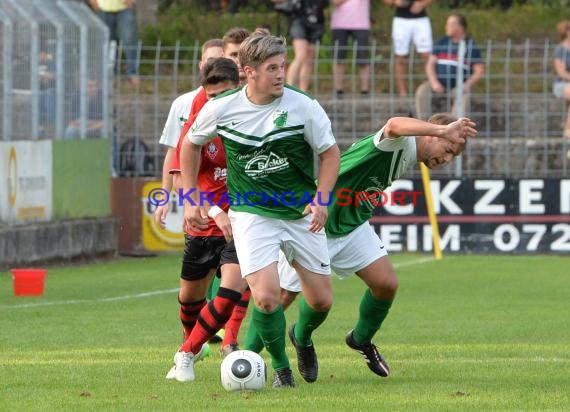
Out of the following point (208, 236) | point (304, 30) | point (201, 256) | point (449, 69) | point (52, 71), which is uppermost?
point (304, 30)

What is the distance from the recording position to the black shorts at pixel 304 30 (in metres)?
21.7

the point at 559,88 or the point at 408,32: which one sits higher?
the point at 408,32

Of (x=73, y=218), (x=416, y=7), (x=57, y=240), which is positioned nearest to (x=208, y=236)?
(x=57, y=240)

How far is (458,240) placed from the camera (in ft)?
65.9

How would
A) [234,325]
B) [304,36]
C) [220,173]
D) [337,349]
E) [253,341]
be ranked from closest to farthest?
1. [253,341]
2. [220,173]
3. [234,325]
4. [337,349]
5. [304,36]

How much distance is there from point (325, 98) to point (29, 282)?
824cm

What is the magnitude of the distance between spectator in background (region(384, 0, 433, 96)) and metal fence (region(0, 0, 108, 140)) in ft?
14.0

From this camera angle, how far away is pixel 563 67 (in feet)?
68.5

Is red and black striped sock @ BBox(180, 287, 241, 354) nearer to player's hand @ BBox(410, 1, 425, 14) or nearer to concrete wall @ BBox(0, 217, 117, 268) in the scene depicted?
concrete wall @ BBox(0, 217, 117, 268)

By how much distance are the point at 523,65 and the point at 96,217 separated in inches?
251

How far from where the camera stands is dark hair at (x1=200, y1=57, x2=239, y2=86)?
9.36 meters

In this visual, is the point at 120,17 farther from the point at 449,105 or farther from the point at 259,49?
the point at 259,49

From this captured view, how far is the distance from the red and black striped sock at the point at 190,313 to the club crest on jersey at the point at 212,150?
37.5 inches

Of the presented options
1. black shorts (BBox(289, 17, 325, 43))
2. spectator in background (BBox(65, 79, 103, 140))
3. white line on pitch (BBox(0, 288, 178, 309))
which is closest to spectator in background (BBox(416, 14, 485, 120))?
black shorts (BBox(289, 17, 325, 43))
